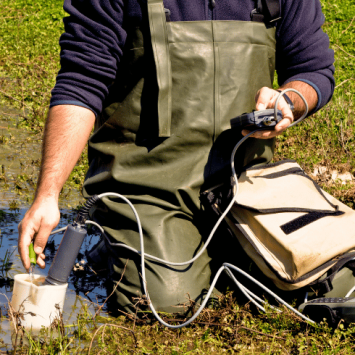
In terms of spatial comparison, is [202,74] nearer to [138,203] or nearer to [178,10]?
[178,10]

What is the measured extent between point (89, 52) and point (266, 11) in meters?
0.89

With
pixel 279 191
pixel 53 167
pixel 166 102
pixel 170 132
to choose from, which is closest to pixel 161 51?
pixel 166 102

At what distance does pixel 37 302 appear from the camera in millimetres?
2127

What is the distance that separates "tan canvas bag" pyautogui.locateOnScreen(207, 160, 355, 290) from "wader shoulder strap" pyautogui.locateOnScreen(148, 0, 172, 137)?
1.71 ft

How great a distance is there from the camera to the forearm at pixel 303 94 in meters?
2.60

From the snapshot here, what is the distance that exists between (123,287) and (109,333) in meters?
0.31

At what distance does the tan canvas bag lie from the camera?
2.29 meters

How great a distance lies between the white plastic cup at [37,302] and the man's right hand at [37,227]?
10 centimetres

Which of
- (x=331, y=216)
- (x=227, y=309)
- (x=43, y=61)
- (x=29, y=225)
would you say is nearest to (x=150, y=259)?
(x=227, y=309)

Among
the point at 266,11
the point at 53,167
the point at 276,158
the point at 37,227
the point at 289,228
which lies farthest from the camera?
the point at 276,158

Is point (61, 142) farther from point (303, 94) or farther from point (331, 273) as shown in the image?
point (331, 273)

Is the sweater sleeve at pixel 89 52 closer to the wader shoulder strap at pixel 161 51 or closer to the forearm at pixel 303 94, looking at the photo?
the wader shoulder strap at pixel 161 51

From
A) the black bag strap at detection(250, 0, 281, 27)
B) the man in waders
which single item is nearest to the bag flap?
the man in waders

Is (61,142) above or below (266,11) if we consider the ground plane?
below
